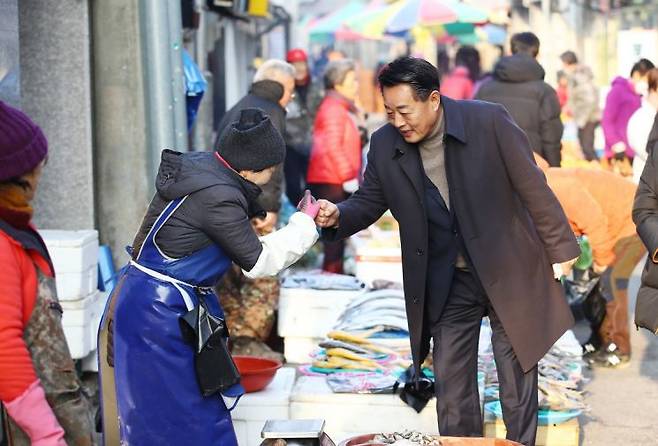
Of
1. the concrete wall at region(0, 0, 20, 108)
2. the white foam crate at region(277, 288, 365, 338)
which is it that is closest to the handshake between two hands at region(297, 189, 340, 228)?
the concrete wall at region(0, 0, 20, 108)

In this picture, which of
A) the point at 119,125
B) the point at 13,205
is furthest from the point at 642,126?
the point at 13,205

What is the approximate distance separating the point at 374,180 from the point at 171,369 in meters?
1.51

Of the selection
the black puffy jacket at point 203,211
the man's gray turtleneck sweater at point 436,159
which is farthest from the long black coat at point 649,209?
the black puffy jacket at point 203,211

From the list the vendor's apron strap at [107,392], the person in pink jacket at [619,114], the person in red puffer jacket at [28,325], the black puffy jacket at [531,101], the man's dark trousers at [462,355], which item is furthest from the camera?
the person in pink jacket at [619,114]

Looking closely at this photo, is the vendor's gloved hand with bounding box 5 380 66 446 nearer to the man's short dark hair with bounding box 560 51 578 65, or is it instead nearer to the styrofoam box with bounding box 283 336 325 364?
the styrofoam box with bounding box 283 336 325 364

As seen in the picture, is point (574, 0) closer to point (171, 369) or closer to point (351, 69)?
point (351, 69)

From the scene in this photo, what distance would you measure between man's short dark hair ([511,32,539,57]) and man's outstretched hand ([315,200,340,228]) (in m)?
5.50

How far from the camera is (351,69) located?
39.4ft

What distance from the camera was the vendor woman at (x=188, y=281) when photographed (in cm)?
500

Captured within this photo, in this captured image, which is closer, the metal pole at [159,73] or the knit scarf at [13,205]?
the knit scarf at [13,205]

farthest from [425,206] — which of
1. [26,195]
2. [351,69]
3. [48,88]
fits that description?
[351,69]

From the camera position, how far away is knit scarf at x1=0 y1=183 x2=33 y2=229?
15.1ft

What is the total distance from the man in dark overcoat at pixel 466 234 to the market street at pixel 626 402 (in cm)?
175

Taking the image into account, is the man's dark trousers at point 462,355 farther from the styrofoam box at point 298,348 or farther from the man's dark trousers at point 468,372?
the styrofoam box at point 298,348
